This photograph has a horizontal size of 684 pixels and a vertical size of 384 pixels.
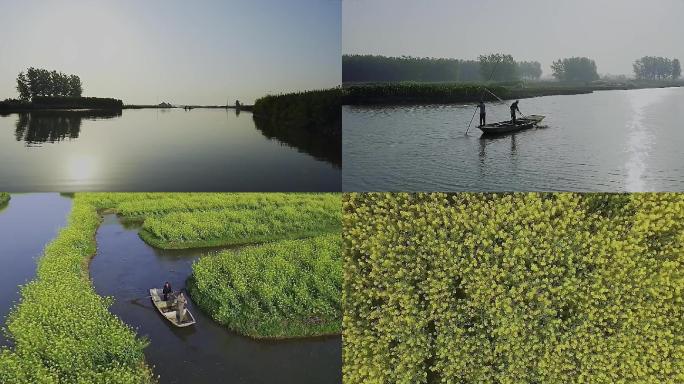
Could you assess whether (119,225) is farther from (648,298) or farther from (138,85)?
(648,298)

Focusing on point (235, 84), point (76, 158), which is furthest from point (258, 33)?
point (76, 158)

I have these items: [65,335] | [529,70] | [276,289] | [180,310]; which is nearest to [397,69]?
[529,70]

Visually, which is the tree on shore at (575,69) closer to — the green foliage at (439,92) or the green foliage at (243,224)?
the green foliage at (439,92)

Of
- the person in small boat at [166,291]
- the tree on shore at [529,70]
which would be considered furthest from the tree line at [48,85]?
the tree on shore at [529,70]

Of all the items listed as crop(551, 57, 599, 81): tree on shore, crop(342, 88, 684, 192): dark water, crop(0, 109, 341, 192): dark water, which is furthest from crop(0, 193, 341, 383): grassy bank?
crop(551, 57, 599, 81): tree on shore

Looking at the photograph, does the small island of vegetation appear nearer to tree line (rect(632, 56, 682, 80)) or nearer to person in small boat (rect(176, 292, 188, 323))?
person in small boat (rect(176, 292, 188, 323))

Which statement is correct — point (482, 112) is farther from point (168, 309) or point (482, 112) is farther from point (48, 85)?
point (168, 309)
